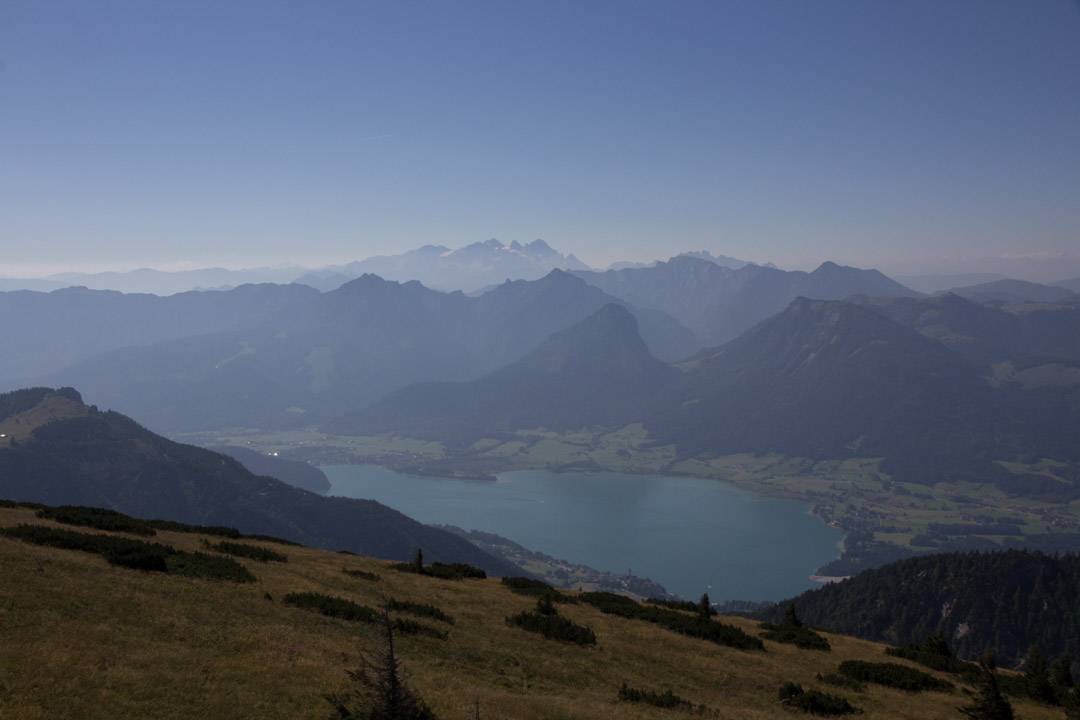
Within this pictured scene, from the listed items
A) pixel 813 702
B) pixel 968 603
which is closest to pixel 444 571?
pixel 813 702

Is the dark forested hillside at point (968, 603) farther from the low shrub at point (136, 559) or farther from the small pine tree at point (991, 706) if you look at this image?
the low shrub at point (136, 559)

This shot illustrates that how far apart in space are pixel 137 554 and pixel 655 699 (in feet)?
73.3

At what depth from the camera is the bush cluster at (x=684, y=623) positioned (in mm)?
33703

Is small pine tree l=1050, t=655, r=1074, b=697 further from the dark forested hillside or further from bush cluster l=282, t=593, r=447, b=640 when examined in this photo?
the dark forested hillside

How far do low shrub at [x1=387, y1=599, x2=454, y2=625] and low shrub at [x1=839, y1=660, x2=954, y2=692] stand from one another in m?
18.5

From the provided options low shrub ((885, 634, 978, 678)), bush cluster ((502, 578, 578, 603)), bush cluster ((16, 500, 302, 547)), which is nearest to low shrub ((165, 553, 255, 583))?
bush cluster ((16, 500, 302, 547))

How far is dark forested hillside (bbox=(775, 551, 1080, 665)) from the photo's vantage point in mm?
129625

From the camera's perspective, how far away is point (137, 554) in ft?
94.7

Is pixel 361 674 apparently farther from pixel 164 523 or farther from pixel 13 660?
pixel 164 523

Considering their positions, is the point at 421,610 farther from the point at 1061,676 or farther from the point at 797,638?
the point at 1061,676

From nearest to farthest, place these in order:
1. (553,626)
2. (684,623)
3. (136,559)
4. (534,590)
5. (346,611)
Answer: (346,611), (136,559), (553,626), (684,623), (534,590)

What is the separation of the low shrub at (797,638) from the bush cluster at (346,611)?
20005 mm

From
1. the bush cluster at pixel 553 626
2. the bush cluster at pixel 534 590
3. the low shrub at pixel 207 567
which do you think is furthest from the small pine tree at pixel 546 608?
the low shrub at pixel 207 567

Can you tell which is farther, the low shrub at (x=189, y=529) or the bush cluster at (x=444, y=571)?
the low shrub at (x=189, y=529)
